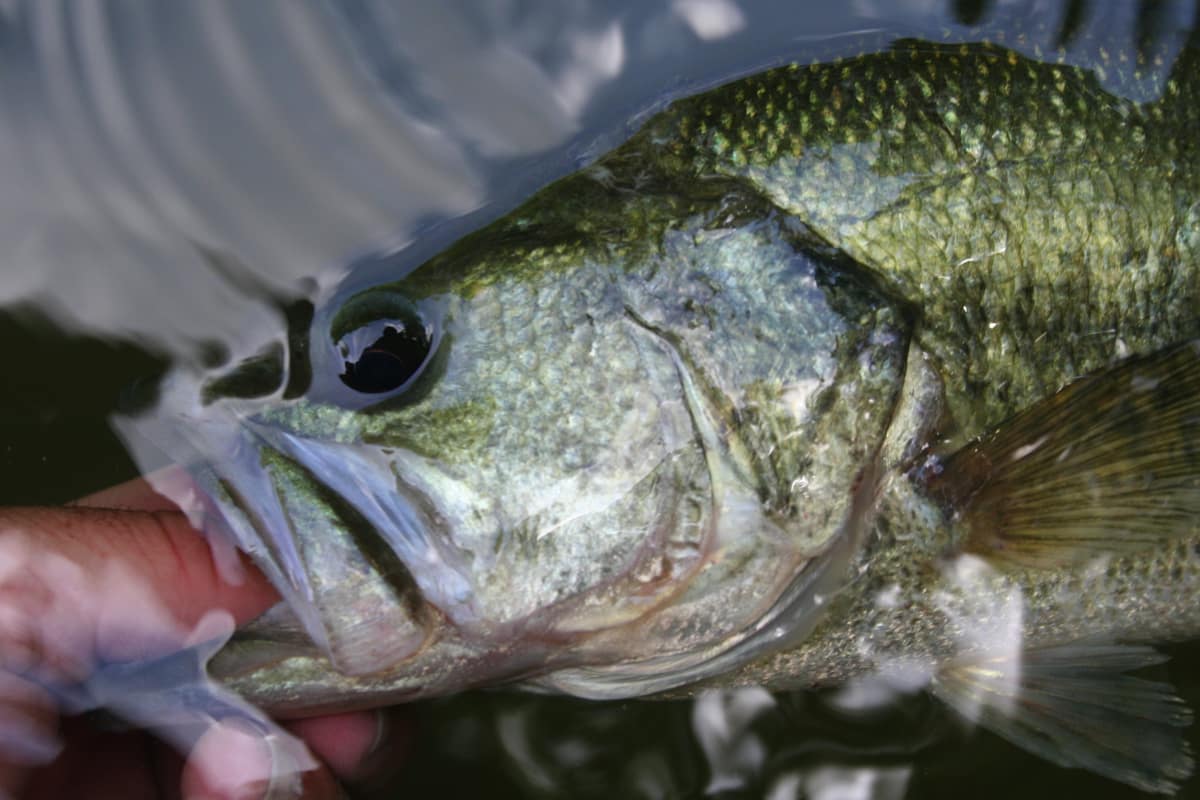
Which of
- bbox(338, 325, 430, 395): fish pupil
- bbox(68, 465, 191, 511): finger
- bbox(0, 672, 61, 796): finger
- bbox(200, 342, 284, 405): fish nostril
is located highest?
bbox(338, 325, 430, 395): fish pupil

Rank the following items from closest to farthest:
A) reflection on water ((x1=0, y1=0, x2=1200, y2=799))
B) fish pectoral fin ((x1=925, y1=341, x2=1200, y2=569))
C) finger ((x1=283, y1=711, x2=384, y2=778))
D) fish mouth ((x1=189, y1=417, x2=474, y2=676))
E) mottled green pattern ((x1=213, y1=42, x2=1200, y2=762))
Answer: fish mouth ((x1=189, y1=417, x2=474, y2=676)), mottled green pattern ((x1=213, y1=42, x2=1200, y2=762)), fish pectoral fin ((x1=925, y1=341, x2=1200, y2=569)), finger ((x1=283, y1=711, x2=384, y2=778)), reflection on water ((x1=0, y1=0, x2=1200, y2=799))

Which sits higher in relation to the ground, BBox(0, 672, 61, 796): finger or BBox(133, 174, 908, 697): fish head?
BBox(133, 174, 908, 697): fish head

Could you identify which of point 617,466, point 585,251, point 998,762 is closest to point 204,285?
point 585,251

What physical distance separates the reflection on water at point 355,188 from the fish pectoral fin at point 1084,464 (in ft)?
2.34

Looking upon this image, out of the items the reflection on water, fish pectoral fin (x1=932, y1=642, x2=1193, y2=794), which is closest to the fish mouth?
the reflection on water

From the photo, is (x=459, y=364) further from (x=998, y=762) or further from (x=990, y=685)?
(x=998, y=762)

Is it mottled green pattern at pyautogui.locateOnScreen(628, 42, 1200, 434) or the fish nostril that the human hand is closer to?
the fish nostril

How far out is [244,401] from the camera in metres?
1.66

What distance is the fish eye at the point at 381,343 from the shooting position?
67.2 inches

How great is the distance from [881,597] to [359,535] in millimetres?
999

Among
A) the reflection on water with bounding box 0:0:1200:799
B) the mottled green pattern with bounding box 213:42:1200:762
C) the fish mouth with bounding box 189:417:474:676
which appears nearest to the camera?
the fish mouth with bounding box 189:417:474:676

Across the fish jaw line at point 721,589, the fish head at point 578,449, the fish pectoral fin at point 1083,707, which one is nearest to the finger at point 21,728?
the fish head at point 578,449

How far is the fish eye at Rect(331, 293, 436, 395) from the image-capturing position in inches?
67.2

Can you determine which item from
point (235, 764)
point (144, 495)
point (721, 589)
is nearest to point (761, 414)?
point (721, 589)
